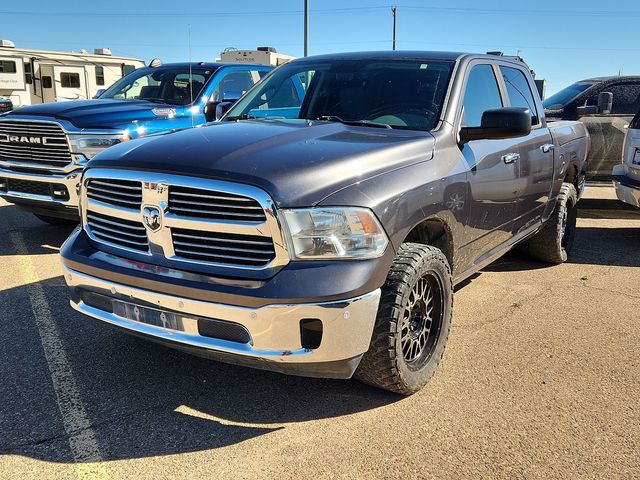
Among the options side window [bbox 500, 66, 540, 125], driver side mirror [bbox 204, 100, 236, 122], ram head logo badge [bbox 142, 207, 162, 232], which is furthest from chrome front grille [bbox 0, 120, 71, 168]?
side window [bbox 500, 66, 540, 125]

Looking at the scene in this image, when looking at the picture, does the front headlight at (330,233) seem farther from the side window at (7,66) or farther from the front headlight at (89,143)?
the side window at (7,66)

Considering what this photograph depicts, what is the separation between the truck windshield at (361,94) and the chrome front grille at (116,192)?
1481mm

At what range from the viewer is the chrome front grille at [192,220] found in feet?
8.70

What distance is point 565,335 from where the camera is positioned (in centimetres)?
420

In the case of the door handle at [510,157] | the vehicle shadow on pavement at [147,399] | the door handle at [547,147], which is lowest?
the vehicle shadow on pavement at [147,399]

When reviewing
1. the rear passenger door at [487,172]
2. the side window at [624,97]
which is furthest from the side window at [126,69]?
the rear passenger door at [487,172]

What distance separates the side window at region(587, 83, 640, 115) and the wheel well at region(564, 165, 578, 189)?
151 inches

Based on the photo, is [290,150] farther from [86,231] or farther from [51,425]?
[51,425]

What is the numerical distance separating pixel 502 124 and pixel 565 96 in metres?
7.02

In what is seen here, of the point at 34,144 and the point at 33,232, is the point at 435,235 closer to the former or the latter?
the point at 34,144

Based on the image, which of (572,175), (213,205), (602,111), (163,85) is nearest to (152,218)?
(213,205)

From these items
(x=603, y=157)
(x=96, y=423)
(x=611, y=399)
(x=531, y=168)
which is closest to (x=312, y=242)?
(x=96, y=423)

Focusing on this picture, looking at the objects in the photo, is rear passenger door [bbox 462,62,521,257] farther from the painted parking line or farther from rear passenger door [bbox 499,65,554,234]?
the painted parking line

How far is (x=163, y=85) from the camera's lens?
7.84 m
